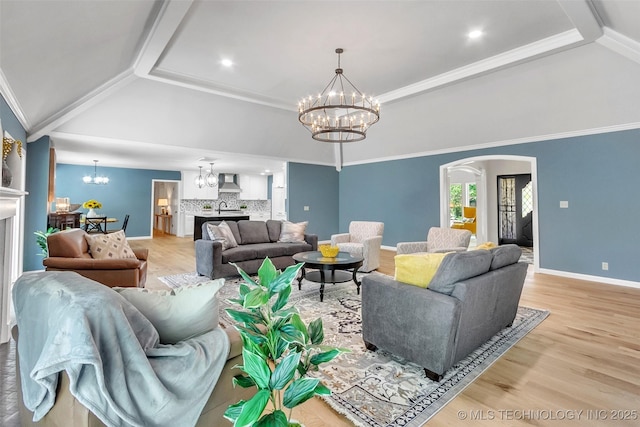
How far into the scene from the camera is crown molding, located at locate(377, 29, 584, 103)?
3750mm

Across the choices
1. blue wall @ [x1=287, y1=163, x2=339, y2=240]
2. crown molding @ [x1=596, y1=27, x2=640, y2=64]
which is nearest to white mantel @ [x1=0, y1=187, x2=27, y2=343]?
blue wall @ [x1=287, y1=163, x2=339, y2=240]

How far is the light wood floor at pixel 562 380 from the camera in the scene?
1757mm

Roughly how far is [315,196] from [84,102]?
18.1ft

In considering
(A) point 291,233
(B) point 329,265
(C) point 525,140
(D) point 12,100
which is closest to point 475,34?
(C) point 525,140

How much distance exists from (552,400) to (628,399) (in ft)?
1.62

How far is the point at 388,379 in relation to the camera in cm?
211

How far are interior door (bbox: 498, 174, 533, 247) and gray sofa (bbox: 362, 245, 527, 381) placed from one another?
728 cm

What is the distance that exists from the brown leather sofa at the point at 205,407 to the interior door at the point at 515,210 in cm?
941

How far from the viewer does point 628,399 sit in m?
1.93

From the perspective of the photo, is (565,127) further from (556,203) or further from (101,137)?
(101,137)

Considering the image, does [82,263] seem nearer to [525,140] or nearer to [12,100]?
[12,100]

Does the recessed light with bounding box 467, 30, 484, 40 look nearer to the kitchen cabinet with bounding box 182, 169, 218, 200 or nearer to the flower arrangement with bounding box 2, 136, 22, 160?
the flower arrangement with bounding box 2, 136, 22, 160

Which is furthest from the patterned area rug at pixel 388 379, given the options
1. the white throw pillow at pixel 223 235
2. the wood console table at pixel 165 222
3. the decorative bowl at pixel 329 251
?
the wood console table at pixel 165 222

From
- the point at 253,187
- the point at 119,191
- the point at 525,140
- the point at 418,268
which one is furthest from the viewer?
the point at 253,187
